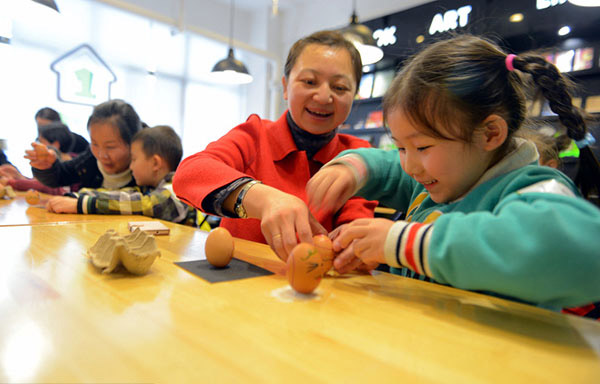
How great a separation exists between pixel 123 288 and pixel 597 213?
729 millimetres

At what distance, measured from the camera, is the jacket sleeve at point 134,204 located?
5.23ft

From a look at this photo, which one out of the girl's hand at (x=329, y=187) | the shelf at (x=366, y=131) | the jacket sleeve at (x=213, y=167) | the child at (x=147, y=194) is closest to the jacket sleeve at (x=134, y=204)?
the child at (x=147, y=194)

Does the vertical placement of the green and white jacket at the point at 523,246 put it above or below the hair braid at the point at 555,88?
below

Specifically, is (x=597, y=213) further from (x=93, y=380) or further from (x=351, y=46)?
(x=351, y=46)

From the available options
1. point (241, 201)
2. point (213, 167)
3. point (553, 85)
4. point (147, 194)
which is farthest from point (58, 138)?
point (553, 85)

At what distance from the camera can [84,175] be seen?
7.79 ft

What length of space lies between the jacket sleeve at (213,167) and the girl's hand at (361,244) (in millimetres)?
364

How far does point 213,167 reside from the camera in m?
1.02

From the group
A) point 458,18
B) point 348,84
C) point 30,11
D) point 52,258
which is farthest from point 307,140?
point 30,11

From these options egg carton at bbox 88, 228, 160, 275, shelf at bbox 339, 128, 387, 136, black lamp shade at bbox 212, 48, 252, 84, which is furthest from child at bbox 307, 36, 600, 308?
shelf at bbox 339, 128, 387, 136

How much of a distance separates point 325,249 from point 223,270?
0.21m

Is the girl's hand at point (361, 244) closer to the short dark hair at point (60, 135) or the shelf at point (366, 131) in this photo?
the short dark hair at point (60, 135)

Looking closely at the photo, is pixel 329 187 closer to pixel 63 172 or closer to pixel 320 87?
pixel 320 87

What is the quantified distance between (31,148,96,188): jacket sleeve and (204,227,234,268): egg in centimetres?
199
